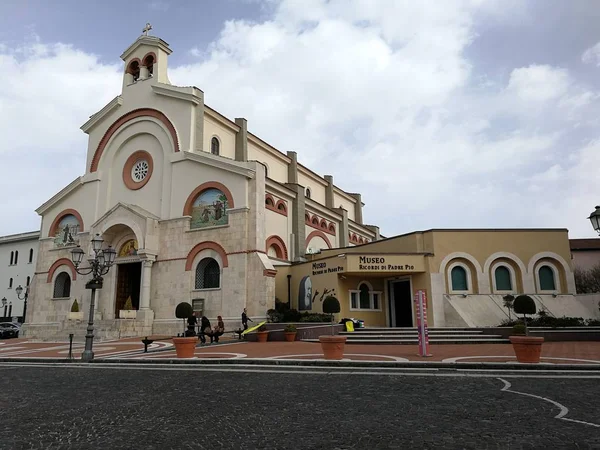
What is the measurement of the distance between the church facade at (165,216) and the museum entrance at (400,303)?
6.63 metres

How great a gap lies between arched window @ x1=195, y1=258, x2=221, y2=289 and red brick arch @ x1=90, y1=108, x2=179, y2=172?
759 centimetres

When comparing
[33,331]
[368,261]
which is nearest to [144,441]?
[368,261]

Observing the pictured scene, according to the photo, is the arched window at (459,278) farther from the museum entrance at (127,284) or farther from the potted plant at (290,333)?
the museum entrance at (127,284)

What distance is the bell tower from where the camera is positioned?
32.2 m

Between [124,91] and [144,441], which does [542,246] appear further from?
[124,91]

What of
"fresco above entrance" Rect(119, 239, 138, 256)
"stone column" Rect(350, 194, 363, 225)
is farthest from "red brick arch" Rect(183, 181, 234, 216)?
"stone column" Rect(350, 194, 363, 225)

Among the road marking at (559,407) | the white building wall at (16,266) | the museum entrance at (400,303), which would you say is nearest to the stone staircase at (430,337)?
the museum entrance at (400,303)

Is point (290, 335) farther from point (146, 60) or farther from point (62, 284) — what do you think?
point (146, 60)

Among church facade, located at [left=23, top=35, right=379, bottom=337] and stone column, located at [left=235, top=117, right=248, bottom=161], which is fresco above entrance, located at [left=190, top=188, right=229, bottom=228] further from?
stone column, located at [left=235, top=117, right=248, bottom=161]

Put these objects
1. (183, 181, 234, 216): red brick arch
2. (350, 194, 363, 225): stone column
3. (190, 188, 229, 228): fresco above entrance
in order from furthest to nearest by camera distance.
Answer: (350, 194, 363, 225): stone column < (190, 188, 229, 228): fresco above entrance < (183, 181, 234, 216): red brick arch

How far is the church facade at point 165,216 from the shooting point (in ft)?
86.7

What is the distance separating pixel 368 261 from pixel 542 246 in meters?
9.15

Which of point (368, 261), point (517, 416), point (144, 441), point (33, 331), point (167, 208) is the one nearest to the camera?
point (144, 441)

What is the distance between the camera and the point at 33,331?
3188cm
